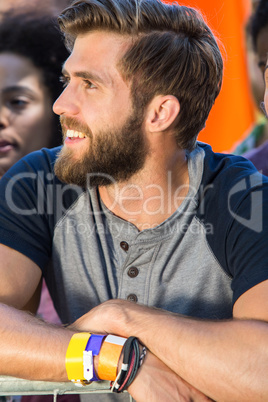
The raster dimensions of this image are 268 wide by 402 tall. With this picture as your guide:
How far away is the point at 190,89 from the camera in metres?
1.93

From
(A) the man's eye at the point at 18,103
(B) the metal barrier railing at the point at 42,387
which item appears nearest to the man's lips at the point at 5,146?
(A) the man's eye at the point at 18,103

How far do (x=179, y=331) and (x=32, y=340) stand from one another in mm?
408

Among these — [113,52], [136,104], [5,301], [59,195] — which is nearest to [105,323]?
[5,301]

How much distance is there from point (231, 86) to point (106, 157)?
3.86ft

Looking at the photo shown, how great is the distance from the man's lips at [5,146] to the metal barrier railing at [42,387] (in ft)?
5.56

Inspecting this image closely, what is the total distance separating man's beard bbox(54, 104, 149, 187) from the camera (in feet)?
5.85

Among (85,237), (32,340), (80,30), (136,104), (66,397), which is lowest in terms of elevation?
(66,397)

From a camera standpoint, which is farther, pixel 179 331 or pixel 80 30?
pixel 80 30

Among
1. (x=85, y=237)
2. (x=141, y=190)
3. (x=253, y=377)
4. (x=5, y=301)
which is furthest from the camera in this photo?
(x=141, y=190)

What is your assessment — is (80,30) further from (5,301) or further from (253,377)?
(253,377)

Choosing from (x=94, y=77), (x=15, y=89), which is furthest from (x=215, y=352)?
(x=15, y=89)

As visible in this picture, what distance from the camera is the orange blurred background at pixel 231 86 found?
258 cm

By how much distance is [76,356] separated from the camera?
126 centimetres

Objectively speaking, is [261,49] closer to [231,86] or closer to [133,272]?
[231,86]
